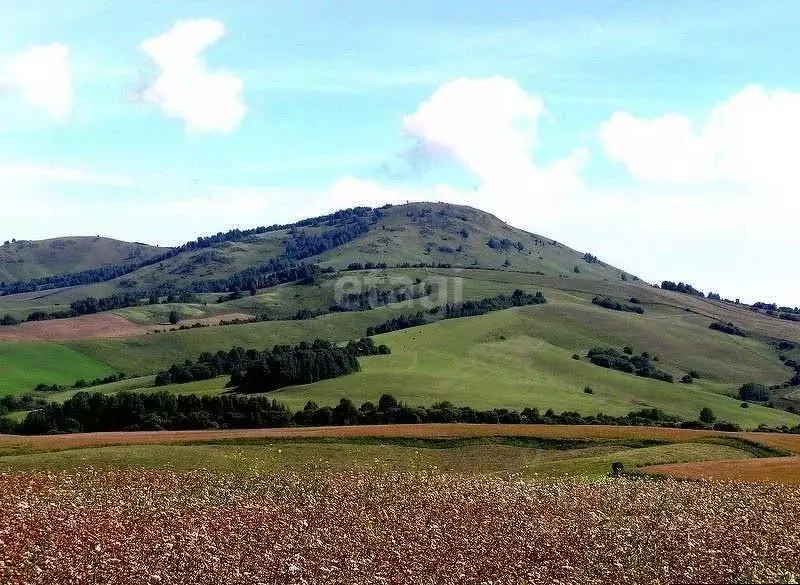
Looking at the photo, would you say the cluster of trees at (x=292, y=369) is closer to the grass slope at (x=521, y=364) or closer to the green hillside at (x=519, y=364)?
the grass slope at (x=521, y=364)

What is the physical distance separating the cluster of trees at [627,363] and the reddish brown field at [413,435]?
263 ft

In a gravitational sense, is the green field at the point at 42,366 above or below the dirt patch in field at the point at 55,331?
below

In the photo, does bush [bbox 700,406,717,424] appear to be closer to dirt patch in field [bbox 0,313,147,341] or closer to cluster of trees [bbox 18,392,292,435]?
cluster of trees [bbox 18,392,292,435]

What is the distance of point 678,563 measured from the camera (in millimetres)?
20219

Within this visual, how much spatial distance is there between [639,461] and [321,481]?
2807 centimetres

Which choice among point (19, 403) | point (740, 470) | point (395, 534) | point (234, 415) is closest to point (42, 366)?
point (19, 403)

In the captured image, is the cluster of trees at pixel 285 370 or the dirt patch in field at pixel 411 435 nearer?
the dirt patch in field at pixel 411 435

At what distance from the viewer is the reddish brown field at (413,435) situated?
68500mm

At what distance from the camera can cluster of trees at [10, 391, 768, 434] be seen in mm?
92812

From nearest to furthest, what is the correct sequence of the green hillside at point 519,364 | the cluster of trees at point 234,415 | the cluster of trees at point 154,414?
the cluster of trees at point 154,414 → the cluster of trees at point 234,415 → the green hillside at point 519,364

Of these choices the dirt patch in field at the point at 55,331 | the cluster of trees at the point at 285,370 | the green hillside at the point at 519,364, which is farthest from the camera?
the dirt patch in field at the point at 55,331

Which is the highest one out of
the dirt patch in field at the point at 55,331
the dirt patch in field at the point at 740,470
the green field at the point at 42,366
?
the dirt patch in field at the point at 55,331

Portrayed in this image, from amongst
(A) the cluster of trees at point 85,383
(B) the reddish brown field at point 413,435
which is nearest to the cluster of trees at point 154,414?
(B) the reddish brown field at point 413,435

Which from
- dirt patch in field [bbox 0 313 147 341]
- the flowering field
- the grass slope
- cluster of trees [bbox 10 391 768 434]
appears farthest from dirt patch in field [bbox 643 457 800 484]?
dirt patch in field [bbox 0 313 147 341]
